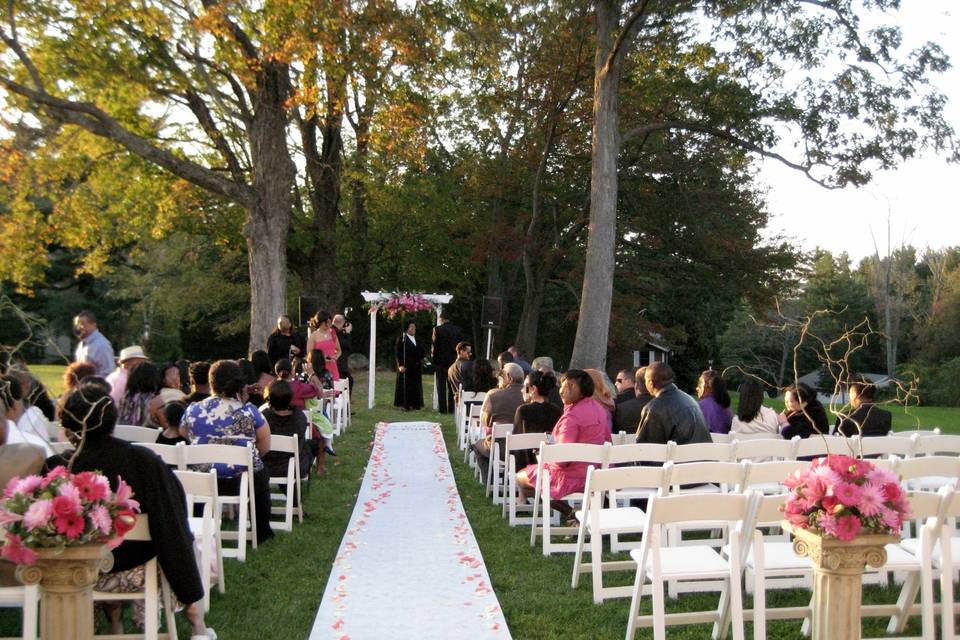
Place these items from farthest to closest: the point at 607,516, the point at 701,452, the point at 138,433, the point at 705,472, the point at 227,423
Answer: the point at 138,433
the point at 227,423
the point at 701,452
the point at 607,516
the point at 705,472

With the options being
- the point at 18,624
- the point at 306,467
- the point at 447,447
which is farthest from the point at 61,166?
the point at 18,624

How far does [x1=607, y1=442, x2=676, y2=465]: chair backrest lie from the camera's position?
6.43 meters

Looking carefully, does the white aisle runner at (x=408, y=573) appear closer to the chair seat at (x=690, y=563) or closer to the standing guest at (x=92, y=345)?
the chair seat at (x=690, y=563)

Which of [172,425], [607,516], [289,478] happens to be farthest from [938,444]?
[172,425]

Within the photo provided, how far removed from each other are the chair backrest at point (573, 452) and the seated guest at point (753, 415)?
2.45 m

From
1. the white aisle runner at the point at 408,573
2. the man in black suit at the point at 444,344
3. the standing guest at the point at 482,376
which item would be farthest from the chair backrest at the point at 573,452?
the man in black suit at the point at 444,344

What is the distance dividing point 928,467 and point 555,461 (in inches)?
91.2

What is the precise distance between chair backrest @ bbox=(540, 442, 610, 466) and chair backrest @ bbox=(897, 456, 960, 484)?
1.87 m

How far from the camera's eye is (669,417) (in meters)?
7.29

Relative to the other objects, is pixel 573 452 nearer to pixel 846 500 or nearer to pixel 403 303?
pixel 846 500

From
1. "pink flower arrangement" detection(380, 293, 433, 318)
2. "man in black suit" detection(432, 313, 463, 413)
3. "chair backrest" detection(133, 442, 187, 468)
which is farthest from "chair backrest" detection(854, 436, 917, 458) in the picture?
"pink flower arrangement" detection(380, 293, 433, 318)

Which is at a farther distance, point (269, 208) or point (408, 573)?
point (269, 208)

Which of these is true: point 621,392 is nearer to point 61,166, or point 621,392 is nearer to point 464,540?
point 464,540

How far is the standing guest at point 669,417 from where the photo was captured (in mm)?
7285
